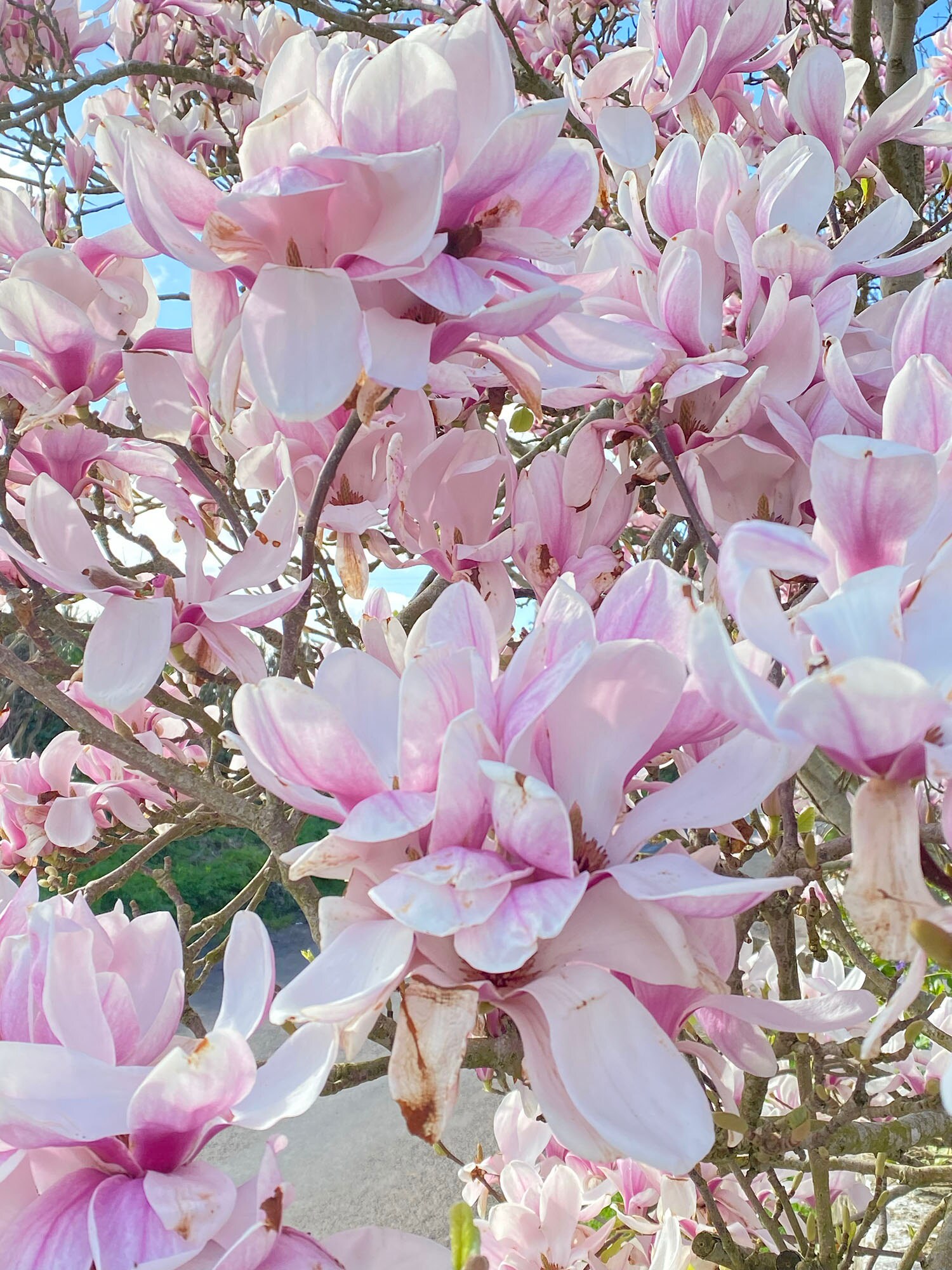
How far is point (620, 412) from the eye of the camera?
714 mm

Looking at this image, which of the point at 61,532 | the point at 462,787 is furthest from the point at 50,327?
the point at 462,787

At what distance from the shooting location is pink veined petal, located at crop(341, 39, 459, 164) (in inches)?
17.6

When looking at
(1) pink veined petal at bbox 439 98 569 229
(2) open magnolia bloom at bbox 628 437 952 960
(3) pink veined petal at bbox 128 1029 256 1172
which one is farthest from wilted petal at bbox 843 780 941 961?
(1) pink veined petal at bbox 439 98 569 229

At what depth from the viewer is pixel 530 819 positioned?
1.12 ft

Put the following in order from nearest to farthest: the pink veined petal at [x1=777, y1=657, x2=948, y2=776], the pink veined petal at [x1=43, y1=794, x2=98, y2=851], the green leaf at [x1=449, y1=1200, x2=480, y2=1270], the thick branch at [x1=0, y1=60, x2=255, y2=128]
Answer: the pink veined petal at [x1=777, y1=657, x2=948, y2=776]
the green leaf at [x1=449, y1=1200, x2=480, y2=1270]
the pink veined petal at [x1=43, y1=794, x2=98, y2=851]
the thick branch at [x1=0, y1=60, x2=255, y2=128]

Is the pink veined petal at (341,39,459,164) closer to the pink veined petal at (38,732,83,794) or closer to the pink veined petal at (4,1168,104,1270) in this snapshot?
the pink veined petal at (4,1168,104,1270)

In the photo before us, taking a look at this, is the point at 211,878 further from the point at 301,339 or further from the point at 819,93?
the point at 301,339

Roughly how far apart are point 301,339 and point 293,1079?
31cm

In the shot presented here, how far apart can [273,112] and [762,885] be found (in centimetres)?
39

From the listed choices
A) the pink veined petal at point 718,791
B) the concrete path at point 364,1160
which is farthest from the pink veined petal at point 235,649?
the concrete path at point 364,1160

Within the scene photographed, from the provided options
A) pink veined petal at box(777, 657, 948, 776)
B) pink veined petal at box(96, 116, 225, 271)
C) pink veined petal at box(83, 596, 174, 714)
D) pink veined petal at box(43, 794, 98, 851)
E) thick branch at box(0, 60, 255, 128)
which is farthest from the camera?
thick branch at box(0, 60, 255, 128)

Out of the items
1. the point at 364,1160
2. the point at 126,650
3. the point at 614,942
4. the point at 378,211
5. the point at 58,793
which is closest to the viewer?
the point at 614,942

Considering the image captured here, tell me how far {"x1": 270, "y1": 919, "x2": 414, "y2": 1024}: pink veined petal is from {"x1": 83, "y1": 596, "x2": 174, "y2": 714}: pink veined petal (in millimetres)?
285

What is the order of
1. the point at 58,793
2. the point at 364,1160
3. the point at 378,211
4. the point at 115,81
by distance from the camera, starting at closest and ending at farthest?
the point at 378,211 < the point at 58,793 < the point at 115,81 < the point at 364,1160
